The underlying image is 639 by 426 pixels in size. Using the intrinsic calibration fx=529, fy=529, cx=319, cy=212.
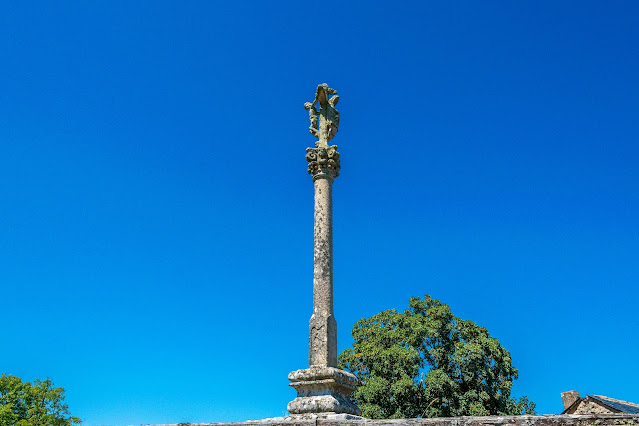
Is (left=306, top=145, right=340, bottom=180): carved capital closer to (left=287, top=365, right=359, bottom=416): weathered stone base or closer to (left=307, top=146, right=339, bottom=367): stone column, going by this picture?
(left=307, top=146, right=339, bottom=367): stone column

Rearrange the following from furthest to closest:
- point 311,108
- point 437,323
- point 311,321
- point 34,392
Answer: point 34,392, point 437,323, point 311,108, point 311,321

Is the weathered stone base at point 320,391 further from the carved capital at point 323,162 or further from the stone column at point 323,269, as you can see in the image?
the carved capital at point 323,162

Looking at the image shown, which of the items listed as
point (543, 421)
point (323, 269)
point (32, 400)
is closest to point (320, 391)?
point (323, 269)

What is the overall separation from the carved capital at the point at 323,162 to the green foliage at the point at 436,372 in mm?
15005

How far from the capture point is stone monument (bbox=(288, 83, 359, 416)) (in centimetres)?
919

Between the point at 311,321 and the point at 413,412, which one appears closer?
the point at 311,321

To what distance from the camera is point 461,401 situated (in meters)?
23.2

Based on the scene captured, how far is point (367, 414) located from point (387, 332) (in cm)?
470

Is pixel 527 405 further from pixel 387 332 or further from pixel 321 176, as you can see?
pixel 321 176

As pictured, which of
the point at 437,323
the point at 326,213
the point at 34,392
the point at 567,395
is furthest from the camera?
the point at 34,392

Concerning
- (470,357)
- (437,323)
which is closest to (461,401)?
(470,357)

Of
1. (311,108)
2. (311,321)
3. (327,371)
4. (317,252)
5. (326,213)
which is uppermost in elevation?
(311,108)

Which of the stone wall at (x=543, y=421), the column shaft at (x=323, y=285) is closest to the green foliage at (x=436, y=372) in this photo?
the column shaft at (x=323, y=285)

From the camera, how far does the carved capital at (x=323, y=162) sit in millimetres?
11547
